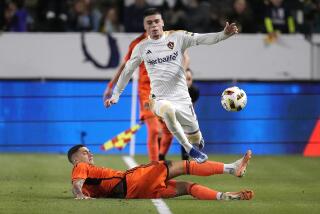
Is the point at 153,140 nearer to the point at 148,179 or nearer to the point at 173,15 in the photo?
the point at 148,179

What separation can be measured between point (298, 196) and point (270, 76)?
10.8m

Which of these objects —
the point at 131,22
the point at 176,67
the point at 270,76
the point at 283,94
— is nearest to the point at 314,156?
the point at 283,94

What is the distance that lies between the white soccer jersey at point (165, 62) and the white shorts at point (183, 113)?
0.08 metres

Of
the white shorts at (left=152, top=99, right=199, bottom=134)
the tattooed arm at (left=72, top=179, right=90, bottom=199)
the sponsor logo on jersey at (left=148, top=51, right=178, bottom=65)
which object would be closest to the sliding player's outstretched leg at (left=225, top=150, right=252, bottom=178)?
the white shorts at (left=152, top=99, right=199, bottom=134)

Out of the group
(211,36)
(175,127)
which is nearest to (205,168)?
(175,127)

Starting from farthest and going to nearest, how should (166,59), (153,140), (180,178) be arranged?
(153,140) < (180,178) < (166,59)

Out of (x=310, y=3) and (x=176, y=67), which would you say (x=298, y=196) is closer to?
(x=176, y=67)

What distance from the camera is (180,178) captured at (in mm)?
13953

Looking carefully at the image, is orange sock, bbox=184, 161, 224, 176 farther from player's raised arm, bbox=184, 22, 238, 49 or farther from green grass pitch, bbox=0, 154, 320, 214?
player's raised arm, bbox=184, 22, 238, 49

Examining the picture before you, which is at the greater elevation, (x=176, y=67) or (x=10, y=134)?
(x=176, y=67)

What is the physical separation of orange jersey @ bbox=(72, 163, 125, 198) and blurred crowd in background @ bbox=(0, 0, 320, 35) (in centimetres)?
1043

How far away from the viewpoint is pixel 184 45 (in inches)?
471

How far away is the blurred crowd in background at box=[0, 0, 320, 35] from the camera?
21062 mm

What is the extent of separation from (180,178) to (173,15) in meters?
7.54
